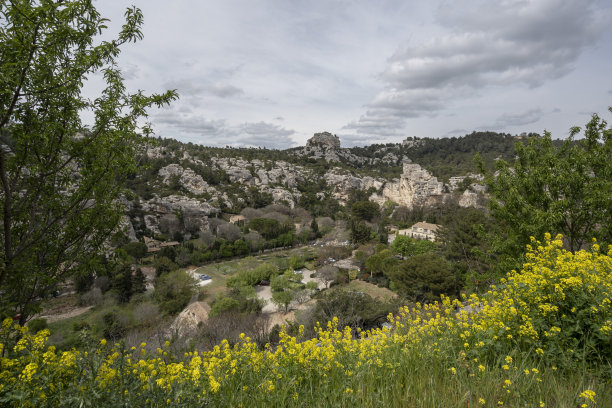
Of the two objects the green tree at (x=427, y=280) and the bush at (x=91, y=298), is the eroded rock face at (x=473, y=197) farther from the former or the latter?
the bush at (x=91, y=298)

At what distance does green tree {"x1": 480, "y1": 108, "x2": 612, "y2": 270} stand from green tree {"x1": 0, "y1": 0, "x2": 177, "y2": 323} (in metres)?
7.85

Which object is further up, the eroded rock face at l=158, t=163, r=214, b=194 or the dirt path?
the eroded rock face at l=158, t=163, r=214, b=194

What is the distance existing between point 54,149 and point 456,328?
503 centimetres

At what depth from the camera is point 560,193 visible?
6.74 m

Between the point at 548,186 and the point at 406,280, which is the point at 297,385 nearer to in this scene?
the point at 548,186

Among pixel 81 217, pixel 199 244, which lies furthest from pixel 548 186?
pixel 199 244

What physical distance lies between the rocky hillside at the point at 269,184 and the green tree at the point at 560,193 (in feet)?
133

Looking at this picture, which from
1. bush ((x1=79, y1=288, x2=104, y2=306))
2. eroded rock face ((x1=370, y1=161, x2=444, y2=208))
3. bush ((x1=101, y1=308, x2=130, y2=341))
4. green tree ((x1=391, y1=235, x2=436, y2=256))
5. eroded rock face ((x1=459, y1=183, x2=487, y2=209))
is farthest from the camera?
eroded rock face ((x1=370, y1=161, x2=444, y2=208))

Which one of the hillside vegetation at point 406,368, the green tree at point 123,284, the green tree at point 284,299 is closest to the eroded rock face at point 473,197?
the green tree at point 284,299

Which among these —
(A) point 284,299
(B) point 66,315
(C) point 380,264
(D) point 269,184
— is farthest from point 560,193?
(D) point 269,184

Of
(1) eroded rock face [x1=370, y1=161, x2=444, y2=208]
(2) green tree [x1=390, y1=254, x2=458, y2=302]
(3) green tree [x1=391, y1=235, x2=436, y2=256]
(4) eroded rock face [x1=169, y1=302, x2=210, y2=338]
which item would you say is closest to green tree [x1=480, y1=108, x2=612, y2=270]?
(2) green tree [x1=390, y1=254, x2=458, y2=302]

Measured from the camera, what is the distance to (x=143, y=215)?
42.7 meters

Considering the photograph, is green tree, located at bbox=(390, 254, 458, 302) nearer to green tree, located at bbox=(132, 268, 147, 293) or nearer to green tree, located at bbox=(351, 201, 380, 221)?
green tree, located at bbox=(132, 268, 147, 293)

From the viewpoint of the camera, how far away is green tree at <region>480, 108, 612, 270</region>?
20.3 feet
